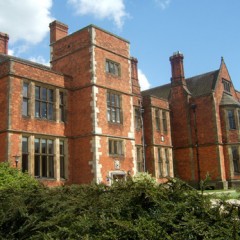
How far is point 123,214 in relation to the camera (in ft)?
15.5

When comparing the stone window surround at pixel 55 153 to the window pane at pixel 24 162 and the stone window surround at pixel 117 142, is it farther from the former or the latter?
the stone window surround at pixel 117 142

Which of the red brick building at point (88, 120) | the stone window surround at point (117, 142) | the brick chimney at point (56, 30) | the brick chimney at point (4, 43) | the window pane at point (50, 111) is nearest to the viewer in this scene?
the red brick building at point (88, 120)

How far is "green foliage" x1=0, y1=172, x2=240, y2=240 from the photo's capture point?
4059mm

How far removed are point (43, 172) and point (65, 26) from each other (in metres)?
10.8

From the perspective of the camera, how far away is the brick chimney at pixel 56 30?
22.8m

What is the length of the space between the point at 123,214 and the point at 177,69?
26638 millimetres

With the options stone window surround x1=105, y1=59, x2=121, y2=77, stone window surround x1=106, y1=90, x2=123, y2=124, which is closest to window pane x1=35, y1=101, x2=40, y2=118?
stone window surround x1=106, y1=90, x2=123, y2=124

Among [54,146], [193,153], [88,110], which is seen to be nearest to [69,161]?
[54,146]

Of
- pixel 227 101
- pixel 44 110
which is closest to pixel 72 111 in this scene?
pixel 44 110

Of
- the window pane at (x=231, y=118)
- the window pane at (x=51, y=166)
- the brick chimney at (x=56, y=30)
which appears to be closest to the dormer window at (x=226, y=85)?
the window pane at (x=231, y=118)

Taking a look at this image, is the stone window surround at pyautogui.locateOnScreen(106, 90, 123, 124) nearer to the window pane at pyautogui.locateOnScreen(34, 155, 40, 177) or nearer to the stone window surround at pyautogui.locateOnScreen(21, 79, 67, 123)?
the stone window surround at pyautogui.locateOnScreen(21, 79, 67, 123)

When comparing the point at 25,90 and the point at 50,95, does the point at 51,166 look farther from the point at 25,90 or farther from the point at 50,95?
the point at 25,90

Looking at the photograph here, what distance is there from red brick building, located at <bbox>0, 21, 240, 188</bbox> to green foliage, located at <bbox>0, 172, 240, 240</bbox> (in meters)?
10.7

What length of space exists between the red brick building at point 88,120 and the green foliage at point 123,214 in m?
10.7
